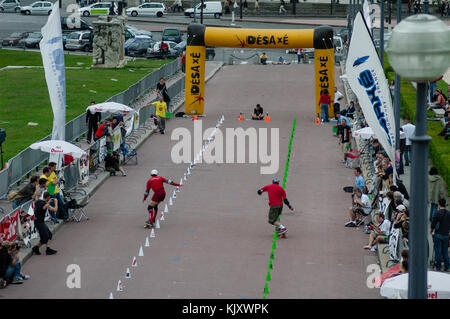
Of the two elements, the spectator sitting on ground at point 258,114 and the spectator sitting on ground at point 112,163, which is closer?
the spectator sitting on ground at point 112,163

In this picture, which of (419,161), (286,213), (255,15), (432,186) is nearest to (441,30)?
(419,161)

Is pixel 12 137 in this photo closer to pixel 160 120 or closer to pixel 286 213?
pixel 160 120

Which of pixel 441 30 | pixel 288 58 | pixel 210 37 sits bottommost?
pixel 288 58

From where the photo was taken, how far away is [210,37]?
38594mm

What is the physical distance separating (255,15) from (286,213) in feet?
220

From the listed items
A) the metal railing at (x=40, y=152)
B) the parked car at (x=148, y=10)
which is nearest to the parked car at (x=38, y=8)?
the parked car at (x=148, y=10)

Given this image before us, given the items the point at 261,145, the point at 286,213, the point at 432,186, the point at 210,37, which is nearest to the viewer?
the point at 432,186

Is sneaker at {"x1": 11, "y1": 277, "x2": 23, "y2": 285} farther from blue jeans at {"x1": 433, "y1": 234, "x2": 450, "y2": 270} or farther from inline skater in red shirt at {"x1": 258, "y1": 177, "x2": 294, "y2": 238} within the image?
blue jeans at {"x1": 433, "y1": 234, "x2": 450, "y2": 270}

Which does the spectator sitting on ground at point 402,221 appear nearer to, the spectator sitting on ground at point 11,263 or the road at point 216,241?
the road at point 216,241

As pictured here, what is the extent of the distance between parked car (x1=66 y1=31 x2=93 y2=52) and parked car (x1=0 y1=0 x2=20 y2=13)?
25105 mm

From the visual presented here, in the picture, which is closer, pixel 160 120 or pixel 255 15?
pixel 160 120

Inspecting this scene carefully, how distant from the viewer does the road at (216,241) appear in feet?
57.8

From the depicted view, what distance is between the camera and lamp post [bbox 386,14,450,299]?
8023 millimetres

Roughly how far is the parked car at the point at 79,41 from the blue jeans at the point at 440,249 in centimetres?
4773
